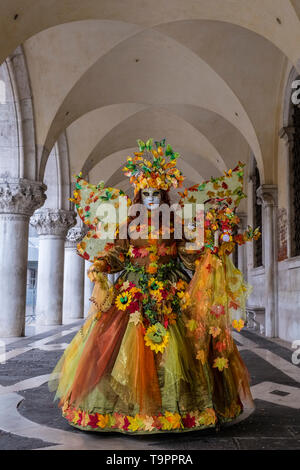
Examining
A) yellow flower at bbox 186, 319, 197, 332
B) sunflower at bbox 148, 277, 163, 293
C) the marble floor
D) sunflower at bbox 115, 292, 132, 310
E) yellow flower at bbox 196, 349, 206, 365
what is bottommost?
the marble floor

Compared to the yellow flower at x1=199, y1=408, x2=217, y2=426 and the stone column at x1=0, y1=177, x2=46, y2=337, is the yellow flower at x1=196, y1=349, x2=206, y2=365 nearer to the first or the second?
the yellow flower at x1=199, y1=408, x2=217, y2=426

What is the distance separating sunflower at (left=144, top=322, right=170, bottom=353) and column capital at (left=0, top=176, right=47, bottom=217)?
22.9 feet

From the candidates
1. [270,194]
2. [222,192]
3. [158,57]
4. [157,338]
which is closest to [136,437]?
[157,338]

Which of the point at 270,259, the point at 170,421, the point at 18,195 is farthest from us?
the point at 270,259

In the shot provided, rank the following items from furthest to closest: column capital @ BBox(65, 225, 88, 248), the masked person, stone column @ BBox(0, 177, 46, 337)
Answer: column capital @ BBox(65, 225, 88, 248), stone column @ BBox(0, 177, 46, 337), the masked person

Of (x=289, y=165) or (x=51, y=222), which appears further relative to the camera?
(x=51, y=222)

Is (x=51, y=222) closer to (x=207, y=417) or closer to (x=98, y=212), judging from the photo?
(x=98, y=212)

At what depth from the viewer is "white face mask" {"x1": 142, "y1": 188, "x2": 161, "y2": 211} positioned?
148 inches

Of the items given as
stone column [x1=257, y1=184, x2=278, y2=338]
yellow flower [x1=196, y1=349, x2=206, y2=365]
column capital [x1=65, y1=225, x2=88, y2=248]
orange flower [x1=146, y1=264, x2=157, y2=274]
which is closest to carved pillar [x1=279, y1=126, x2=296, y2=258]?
stone column [x1=257, y1=184, x2=278, y2=338]

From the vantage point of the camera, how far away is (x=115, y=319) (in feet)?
11.2

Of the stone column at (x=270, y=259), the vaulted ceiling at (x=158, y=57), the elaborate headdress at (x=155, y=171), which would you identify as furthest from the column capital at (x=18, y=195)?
the elaborate headdress at (x=155, y=171)

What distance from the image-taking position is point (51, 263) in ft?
43.4

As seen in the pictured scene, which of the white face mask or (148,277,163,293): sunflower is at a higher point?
the white face mask

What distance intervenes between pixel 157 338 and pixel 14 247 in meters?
7.04
